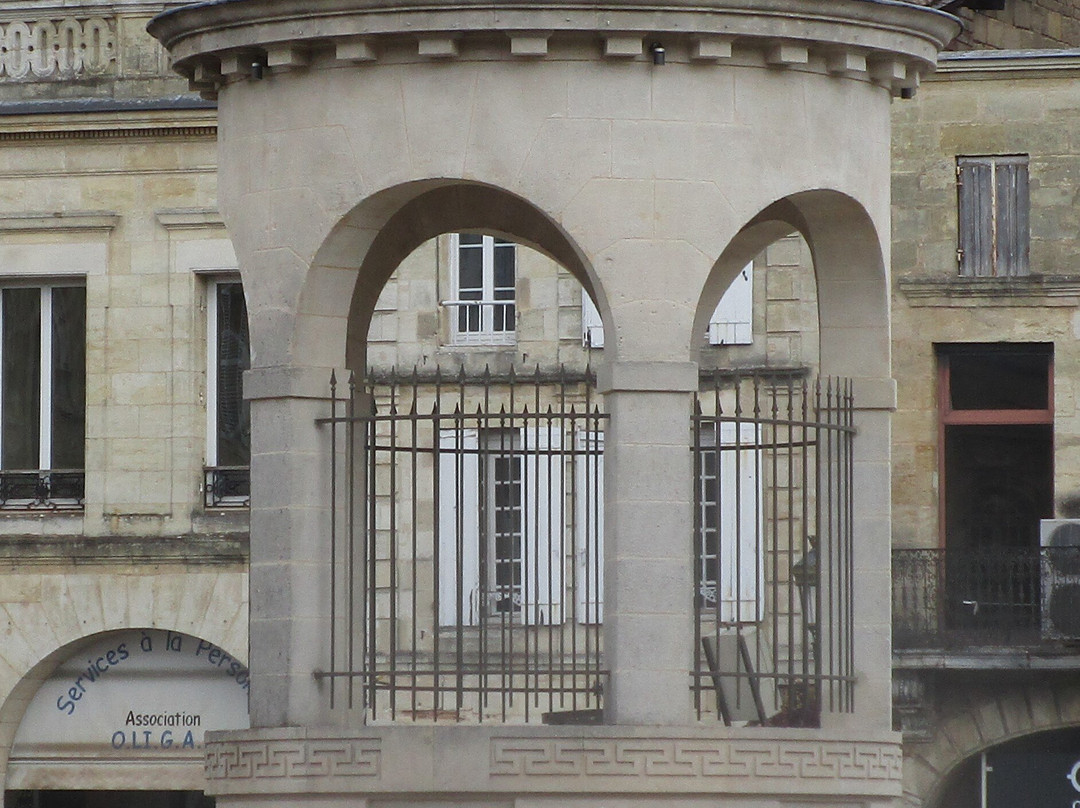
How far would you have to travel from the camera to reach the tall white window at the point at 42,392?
115 feet

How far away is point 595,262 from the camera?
1527 centimetres

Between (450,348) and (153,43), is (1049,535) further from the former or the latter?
(153,43)

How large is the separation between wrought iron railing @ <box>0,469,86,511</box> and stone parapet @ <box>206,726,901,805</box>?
65.1ft

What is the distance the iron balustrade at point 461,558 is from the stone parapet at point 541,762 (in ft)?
1.16

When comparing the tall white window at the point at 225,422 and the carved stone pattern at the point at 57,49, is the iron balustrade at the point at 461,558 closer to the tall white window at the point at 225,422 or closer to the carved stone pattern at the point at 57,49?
the tall white window at the point at 225,422

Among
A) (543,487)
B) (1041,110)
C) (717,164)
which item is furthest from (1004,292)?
(717,164)

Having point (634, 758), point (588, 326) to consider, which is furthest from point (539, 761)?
point (588, 326)

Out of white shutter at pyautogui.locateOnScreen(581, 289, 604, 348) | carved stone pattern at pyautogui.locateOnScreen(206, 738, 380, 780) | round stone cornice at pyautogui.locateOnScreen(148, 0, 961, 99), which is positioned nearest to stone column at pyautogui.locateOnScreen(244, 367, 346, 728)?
carved stone pattern at pyautogui.locateOnScreen(206, 738, 380, 780)

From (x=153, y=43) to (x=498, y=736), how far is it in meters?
20.3

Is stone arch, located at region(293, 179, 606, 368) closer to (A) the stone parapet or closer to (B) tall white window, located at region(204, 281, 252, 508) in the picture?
(A) the stone parapet

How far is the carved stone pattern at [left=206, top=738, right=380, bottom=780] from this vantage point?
15.2 metres

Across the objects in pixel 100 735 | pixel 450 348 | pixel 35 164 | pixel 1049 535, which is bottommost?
pixel 100 735

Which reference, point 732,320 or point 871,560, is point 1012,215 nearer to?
point 732,320

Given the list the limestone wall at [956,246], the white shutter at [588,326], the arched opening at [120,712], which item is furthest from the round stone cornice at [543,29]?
the arched opening at [120,712]
